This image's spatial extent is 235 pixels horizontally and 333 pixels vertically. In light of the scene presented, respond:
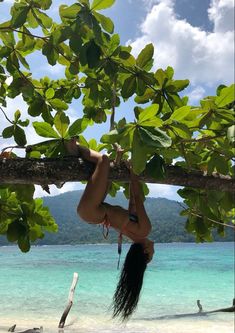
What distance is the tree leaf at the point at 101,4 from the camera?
262 centimetres

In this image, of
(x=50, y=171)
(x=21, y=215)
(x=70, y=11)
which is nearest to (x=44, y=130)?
(x=50, y=171)

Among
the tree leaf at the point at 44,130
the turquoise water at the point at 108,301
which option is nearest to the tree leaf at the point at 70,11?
the tree leaf at the point at 44,130

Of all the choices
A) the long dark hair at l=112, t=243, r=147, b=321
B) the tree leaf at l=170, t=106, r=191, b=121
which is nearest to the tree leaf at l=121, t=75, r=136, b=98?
the tree leaf at l=170, t=106, r=191, b=121

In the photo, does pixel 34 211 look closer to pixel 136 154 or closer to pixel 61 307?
pixel 136 154

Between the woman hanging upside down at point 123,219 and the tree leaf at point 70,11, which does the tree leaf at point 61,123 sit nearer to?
the woman hanging upside down at point 123,219

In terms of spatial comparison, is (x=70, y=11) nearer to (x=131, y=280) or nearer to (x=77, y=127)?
(x=77, y=127)

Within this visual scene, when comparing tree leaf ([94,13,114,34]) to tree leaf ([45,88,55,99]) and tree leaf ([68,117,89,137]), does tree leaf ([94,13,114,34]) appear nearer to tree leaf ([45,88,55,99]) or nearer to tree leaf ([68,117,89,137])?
tree leaf ([68,117,89,137])

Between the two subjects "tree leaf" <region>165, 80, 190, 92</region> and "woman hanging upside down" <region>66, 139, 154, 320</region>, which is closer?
"woman hanging upside down" <region>66, 139, 154, 320</region>

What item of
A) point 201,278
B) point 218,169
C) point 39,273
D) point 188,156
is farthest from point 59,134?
point 39,273

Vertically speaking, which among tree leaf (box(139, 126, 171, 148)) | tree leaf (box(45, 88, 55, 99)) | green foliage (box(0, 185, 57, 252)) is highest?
tree leaf (box(45, 88, 55, 99))

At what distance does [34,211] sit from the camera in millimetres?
3621

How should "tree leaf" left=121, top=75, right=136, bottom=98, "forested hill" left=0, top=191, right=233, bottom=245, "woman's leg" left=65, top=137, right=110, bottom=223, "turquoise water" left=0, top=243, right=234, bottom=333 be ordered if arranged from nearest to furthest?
1. "woman's leg" left=65, top=137, right=110, bottom=223
2. "tree leaf" left=121, top=75, right=136, bottom=98
3. "turquoise water" left=0, top=243, right=234, bottom=333
4. "forested hill" left=0, top=191, right=233, bottom=245

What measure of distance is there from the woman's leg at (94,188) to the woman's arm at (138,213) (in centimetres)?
20

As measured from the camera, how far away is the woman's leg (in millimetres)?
2600
